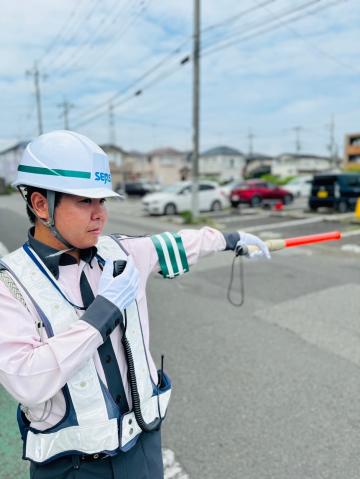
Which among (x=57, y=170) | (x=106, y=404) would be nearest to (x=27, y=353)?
(x=106, y=404)

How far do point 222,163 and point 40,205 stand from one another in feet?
230

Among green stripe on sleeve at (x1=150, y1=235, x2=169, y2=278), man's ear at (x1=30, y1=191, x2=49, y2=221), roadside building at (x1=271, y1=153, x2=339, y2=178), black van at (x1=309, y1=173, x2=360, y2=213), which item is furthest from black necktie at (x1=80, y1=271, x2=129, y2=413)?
roadside building at (x1=271, y1=153, x2=339, y2=178)

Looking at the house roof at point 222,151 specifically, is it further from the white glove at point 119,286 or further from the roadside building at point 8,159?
the white glove at point 119,286

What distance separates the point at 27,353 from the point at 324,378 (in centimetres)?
291

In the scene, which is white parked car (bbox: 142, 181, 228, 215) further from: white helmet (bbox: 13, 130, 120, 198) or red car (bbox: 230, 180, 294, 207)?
white helmet (bbox: 13, 130, 120, 198)

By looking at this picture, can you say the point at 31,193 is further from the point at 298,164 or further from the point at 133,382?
the point at 298,164

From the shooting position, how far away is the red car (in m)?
19.8

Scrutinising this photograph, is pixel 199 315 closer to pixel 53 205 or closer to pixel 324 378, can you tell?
pixel 324 378

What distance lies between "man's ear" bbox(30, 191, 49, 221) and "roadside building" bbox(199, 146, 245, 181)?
68.1 metres

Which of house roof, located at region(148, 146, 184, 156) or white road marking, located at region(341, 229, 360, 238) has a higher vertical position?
house roof, located at region(148, 146, 184, 156)

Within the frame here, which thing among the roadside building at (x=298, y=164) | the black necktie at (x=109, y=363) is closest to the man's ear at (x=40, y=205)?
the black necktie at (x=109, y=363)

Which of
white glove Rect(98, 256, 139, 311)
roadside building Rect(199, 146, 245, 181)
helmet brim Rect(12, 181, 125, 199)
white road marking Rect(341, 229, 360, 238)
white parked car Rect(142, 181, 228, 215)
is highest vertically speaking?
roadside building Rect(199, 146, 245, 181)

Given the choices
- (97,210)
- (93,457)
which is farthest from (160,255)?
(93,457)

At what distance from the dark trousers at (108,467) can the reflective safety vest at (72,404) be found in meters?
0.06
